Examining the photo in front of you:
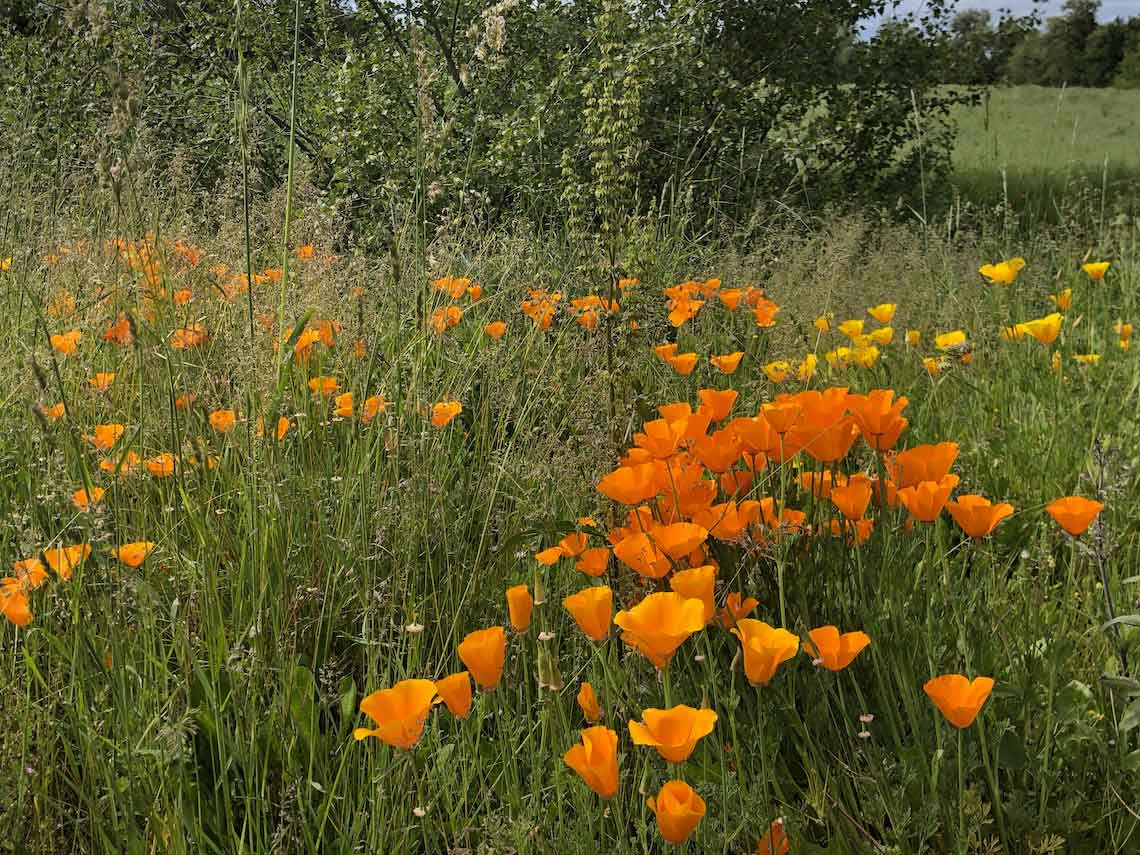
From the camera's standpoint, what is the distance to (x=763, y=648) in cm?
98

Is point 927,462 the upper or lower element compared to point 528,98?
lower

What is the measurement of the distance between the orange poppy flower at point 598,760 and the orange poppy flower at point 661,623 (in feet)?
0.32

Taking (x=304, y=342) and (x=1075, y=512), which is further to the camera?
(x=304, y=342)

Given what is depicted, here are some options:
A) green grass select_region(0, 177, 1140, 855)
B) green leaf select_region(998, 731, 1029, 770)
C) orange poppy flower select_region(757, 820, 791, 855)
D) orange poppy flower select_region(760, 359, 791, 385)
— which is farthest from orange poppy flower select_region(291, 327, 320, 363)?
green leaf select_region(998, 731, 1029, 770)

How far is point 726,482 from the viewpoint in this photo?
58.0 inches

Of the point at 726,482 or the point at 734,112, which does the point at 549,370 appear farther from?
the point at 734,112

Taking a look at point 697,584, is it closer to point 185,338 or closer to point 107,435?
point 107,435

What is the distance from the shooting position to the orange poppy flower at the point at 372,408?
176 centimetres

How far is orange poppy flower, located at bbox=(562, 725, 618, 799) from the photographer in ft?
2.86

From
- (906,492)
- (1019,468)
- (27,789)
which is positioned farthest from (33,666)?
(1019,468)

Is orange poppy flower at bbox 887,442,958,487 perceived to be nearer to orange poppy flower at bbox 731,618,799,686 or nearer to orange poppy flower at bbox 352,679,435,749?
orange poppy flower at bbox 731,618,799,686

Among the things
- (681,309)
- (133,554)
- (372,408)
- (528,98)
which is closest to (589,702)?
(133,554)

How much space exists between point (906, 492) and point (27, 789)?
1123mm

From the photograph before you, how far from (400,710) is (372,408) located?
0.94m
